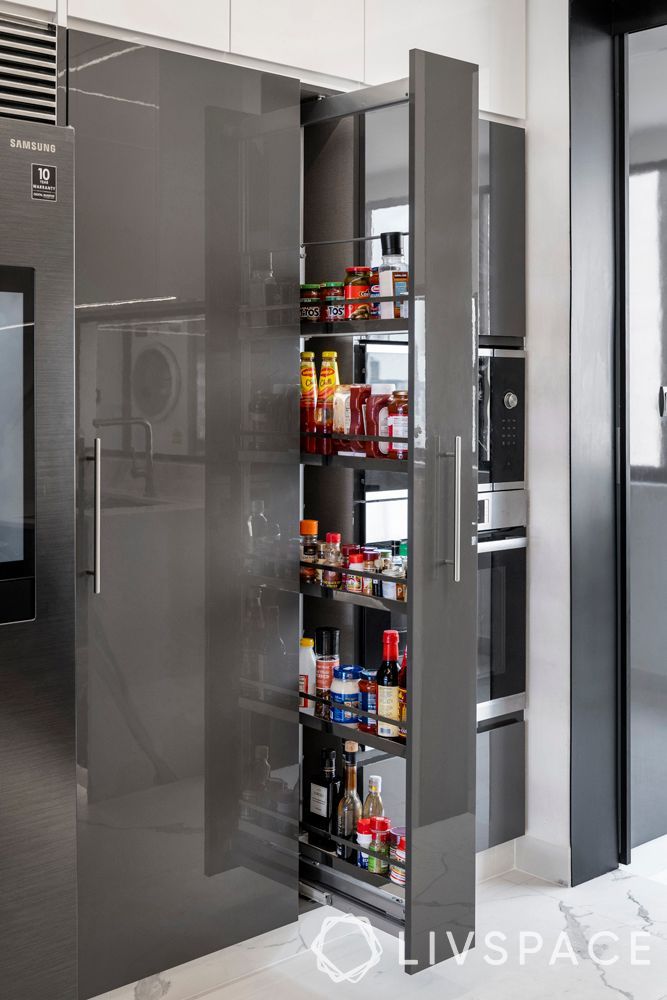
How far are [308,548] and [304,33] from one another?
119 cm

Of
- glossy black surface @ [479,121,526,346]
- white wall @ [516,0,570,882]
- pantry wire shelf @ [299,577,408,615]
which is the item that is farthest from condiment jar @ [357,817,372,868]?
glossy black surface @ [479,121,526,346]

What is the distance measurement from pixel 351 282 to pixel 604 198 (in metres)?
0.93

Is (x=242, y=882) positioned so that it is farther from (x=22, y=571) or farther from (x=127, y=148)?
(x=127, y=148)

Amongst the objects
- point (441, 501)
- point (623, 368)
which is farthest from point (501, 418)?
point (441, 501)

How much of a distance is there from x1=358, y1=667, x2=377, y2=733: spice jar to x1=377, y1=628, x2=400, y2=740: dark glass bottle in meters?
0.05

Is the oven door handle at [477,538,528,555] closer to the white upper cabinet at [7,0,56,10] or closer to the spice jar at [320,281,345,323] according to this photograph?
the spice jar at [320,281,345,323]

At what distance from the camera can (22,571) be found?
1.74 meters

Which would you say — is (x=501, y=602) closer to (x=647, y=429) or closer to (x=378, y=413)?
(x=647, y=429)

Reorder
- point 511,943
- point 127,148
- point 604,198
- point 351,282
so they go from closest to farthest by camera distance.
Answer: point 127,148
point 351,282
point 511,943
point 604,198

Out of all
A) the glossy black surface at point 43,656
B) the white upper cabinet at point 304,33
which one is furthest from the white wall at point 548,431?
the glossy black surface at point 43,656

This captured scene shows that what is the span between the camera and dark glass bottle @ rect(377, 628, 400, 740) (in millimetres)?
2340

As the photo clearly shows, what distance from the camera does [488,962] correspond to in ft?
8.41

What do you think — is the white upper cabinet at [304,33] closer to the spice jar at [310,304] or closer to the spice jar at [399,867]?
the spice jar at [310,304]

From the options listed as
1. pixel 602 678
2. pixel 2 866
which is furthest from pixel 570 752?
pixel 2 866
